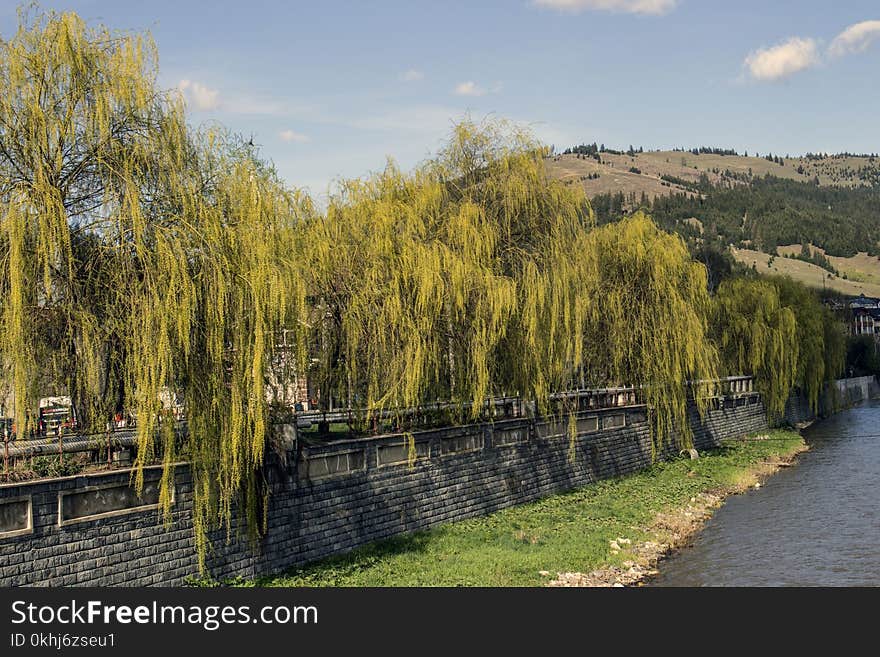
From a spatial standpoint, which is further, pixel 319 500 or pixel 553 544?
pixel 553 544

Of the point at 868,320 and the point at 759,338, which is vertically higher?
the point at 868,320

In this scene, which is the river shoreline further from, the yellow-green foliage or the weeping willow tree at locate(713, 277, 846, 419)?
the weeping willow tree at locate(713, 277, 846, 419)

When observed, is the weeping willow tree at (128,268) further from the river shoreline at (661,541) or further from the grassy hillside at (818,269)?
the grassy hillside at (818,269)

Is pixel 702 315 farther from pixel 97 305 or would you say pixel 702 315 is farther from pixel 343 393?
pixel 97 305

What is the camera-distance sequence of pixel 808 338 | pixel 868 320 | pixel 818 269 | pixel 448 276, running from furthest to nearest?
pixel 818 269 → pixel 868 320 → pixel 808 338 → pixel 448 276

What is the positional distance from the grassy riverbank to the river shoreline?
0.11 feet

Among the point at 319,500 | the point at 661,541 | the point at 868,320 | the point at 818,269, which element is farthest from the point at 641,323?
the point at 818,269

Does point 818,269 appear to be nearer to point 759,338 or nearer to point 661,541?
point 759,338

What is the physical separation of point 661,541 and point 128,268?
14352mm

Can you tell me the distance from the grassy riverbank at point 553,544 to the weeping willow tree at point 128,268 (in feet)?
→ 11.8

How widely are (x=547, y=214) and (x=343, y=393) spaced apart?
8412 mm

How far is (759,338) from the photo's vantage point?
42.4 meters

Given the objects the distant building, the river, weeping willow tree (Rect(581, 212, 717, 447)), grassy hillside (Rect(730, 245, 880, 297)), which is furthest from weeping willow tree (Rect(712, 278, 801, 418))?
grassy hillside (Rect(730, 245, 880, 297))

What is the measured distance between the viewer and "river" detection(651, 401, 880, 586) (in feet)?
61.0
